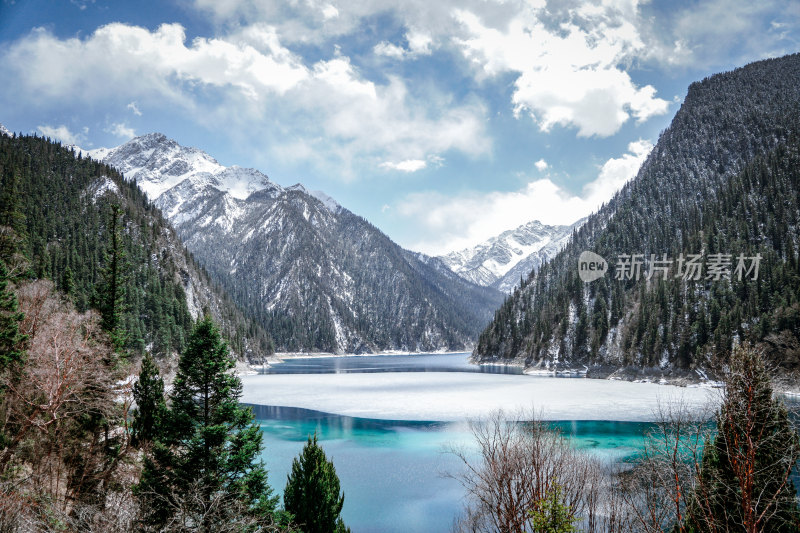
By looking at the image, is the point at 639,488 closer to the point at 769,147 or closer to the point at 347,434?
the point at 347,434

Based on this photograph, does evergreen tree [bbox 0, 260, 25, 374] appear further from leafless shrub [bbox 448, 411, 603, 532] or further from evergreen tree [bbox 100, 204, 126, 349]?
leafless shrub [bbox 448, 411, 603, 532]

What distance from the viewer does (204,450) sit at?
62.2ft

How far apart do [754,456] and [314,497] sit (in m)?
16.2

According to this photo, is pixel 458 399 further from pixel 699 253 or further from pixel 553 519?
pixel 699 253

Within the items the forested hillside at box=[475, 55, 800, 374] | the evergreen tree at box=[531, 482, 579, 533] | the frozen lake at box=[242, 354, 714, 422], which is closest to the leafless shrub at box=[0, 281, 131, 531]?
the evergreen tree at box=[531, 482, 579, 533]

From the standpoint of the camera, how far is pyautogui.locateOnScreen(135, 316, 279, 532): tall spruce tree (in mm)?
18609

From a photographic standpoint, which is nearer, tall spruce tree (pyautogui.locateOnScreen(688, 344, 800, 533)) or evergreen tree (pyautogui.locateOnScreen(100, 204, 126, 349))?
tall spruce tree (pyautogui.locateOnScreen(688, 344, 800, 533))

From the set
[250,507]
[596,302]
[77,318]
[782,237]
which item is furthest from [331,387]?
[782,237]

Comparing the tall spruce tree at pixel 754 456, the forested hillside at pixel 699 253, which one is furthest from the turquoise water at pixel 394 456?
the forested hillside at pixel 699 253

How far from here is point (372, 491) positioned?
29.7 meters

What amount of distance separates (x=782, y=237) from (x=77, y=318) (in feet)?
462

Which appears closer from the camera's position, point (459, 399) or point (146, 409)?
point (146, 409)

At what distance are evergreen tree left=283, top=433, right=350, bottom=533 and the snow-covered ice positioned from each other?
27292 millimetres

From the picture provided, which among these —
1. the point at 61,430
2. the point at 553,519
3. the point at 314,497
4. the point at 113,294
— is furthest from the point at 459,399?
the point at 553,519
